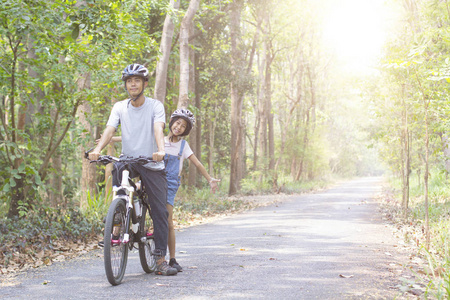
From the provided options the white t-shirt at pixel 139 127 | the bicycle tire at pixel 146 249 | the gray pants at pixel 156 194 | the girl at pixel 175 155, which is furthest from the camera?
the girl at pixel 175 155

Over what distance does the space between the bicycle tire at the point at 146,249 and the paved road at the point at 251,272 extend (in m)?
0.14

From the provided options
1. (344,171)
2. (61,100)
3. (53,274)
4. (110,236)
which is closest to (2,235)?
(53,274)

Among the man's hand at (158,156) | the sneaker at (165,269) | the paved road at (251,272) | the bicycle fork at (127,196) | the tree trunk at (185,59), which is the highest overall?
the tree trunk at (185,59)

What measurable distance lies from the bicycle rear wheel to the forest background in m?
2.48

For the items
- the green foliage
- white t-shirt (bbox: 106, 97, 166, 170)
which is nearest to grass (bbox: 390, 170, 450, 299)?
white t-shirt (bbox: 106, 97, 166, 170)

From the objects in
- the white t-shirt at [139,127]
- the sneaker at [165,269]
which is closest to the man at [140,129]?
the white t-shirt at [139,127]

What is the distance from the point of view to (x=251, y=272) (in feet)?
19.4

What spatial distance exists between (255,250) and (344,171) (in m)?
73.8

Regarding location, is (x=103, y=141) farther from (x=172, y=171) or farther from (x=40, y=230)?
(x=40, y=230)

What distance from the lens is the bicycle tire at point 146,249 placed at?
5.46 meters

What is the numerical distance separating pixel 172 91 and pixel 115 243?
1667 cm

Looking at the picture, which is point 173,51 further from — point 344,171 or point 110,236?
point 344,171

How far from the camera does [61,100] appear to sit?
9.54 metres

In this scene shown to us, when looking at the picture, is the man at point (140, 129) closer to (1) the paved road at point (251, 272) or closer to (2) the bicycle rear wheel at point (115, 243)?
(2) the bicycle rear wheel at point (115, 243)
